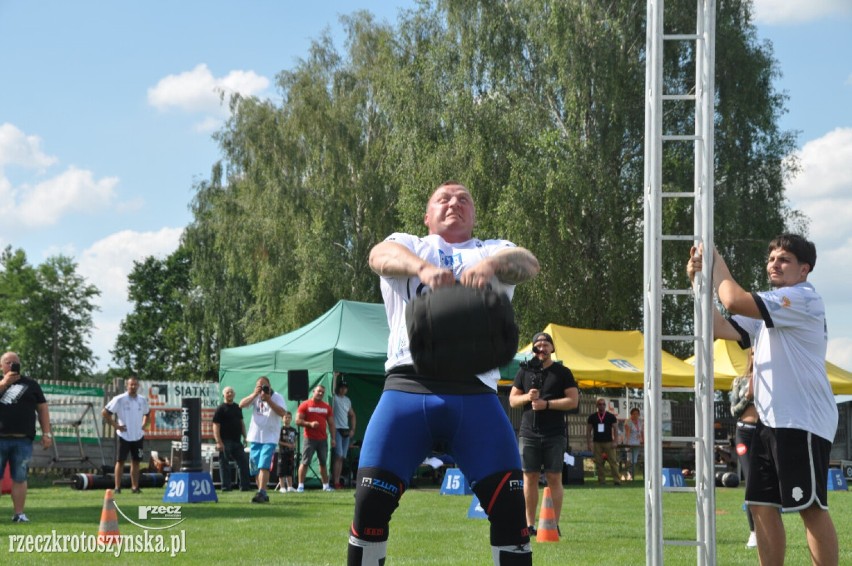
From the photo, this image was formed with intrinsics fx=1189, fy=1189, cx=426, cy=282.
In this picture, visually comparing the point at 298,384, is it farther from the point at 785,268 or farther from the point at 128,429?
the point at 785,268

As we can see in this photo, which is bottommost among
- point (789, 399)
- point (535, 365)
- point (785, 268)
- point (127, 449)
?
point (127, 449)

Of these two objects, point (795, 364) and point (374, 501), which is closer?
point (374, 501)

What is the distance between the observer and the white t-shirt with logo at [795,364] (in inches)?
261

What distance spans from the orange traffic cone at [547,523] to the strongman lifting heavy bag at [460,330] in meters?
6.88

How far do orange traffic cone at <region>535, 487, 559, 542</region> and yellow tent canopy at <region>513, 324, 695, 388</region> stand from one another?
14.9 m

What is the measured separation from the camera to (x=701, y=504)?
7137 millimetres

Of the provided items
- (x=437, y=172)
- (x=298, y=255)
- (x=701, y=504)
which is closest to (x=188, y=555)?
(x=701, y=504)

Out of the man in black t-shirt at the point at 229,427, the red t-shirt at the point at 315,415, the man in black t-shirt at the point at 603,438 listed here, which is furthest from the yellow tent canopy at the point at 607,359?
the man in black t-shirt at the point at 229,427

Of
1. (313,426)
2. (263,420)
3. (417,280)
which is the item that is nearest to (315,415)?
(313,426)

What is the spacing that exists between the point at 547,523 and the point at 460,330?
726 cm

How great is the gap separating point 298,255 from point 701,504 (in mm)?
35791

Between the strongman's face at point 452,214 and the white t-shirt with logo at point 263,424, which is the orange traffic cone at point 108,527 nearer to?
the strongman's face at point 452,214

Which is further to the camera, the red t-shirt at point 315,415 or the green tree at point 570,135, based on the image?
the green tree at point 570,135

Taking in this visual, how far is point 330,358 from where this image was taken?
24141mm
